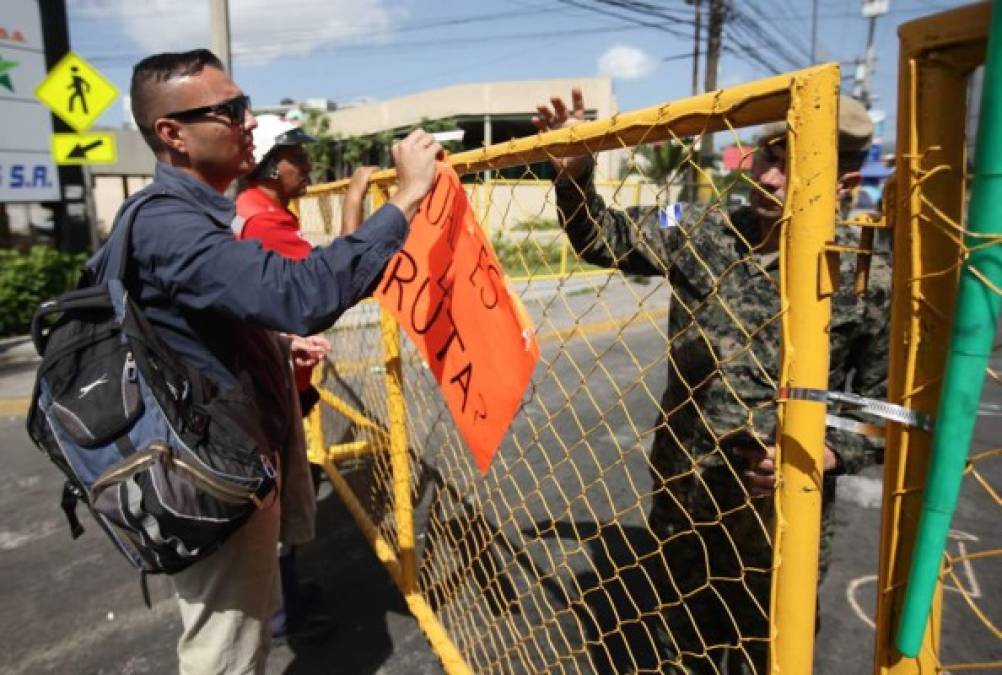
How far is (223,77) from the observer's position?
5.66ft

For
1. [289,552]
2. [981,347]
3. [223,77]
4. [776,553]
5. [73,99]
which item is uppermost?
[73,99]

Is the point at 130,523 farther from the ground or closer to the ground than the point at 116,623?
farther from the ground

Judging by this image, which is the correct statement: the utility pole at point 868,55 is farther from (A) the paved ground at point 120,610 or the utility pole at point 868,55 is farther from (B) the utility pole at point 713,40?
(A) the paved ground at point 120,610

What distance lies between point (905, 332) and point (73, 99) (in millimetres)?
8541

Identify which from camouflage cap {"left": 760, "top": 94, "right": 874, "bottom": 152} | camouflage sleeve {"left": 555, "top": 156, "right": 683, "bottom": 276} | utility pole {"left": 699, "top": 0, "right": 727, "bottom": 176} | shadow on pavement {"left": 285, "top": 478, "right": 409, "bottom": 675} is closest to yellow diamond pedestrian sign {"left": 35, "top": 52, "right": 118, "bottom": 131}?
shadow on pavement {"left": 285, "top": 478, "right": 409, "bottom": 675}

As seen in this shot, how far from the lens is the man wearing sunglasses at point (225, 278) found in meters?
1.43

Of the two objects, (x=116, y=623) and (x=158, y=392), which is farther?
(x=116, y=623)

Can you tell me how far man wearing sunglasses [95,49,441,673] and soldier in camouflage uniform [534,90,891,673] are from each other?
586mm

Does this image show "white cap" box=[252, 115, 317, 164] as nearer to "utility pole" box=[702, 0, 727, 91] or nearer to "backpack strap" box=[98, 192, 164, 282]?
"backpack strap" box=[98, 192, 164, 282]

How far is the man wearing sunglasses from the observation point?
143 cm

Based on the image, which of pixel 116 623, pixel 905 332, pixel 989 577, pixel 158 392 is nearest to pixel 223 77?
pixel 158 392

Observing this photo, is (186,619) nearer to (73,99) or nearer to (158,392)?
(158,392)

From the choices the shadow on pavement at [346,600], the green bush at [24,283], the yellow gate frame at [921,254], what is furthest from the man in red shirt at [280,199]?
the green bush at [24,283]

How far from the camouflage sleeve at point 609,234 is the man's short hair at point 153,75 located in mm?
1011
